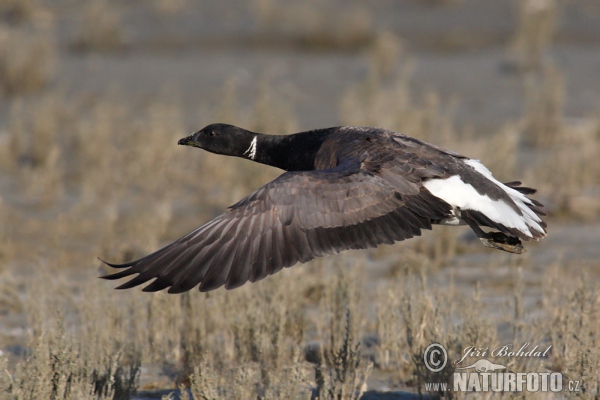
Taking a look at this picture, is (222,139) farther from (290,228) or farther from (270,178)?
(270,178)

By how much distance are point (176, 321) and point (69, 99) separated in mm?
9542

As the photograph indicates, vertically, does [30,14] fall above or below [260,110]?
above

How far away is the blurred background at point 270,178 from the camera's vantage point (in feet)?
22.4

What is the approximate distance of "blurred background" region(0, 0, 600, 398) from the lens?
269 inches

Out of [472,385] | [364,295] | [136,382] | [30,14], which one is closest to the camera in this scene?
[472,385]

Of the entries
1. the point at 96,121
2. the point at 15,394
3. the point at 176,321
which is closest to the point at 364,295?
the point at 176,321

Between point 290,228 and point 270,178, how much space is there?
5919 mm

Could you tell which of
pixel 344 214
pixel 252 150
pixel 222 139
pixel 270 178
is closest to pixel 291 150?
pixel 252 150

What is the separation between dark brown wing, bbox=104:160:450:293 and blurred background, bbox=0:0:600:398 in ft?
2.04

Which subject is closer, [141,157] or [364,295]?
[364,295]

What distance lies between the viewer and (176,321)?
7.59 metres

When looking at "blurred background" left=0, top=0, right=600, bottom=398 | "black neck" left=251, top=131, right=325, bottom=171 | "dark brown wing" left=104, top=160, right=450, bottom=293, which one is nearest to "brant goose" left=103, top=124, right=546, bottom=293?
"dark brown wing" left=104, top=160, right=450, bottom=293

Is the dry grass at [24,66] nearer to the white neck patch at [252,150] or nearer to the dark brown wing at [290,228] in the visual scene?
→ the white neck patch at [252,150]

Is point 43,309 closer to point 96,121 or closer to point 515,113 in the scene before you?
point 96,121
